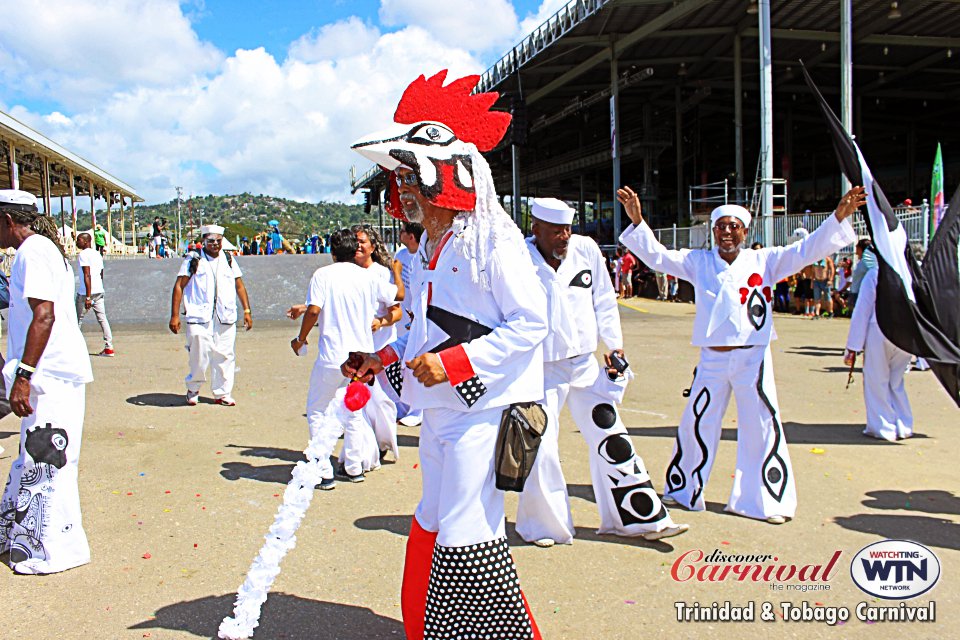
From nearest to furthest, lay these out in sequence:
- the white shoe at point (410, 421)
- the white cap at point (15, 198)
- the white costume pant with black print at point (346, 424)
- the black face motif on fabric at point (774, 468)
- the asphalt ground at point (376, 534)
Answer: the asphalt ground at point (376, 534) → the white cap at point (15, 198) → the black face motif on fabric at point (774, 468) → the white costume pant with black print at point (346, 424) → the white shoe at point (410, 421)

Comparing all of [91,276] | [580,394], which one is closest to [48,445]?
[580,394]

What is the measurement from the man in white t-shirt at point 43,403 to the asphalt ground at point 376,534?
169 millimetres

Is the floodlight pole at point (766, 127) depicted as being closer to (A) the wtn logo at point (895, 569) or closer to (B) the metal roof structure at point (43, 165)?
(A) the wtn logo at point (895, 569)

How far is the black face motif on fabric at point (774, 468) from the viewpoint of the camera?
15.9ft

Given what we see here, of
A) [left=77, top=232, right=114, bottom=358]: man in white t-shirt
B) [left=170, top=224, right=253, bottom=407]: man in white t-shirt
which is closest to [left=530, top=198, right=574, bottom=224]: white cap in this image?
[left=170, top=224, right=253, bottom=407]: man in white t-shirt

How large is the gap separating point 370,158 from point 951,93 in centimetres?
4508

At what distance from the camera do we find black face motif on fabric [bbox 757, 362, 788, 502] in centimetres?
483

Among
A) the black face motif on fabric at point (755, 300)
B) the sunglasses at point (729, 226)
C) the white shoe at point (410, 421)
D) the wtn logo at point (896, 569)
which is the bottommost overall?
the wtn logo at point (896, 569)

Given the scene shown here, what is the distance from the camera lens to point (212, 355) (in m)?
8.63

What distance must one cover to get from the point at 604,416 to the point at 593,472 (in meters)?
0.36

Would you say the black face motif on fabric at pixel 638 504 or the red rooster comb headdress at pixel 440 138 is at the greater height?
the red rooster comb headdress at pixel 440 138

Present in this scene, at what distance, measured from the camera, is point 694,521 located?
4.84 meters

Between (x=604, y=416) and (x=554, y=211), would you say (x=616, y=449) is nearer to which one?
(x=604, y=416)

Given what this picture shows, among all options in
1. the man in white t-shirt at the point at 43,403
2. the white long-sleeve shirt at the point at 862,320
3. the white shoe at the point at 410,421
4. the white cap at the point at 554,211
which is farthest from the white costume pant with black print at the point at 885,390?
the man in white t-shirt at the point at 43,403
